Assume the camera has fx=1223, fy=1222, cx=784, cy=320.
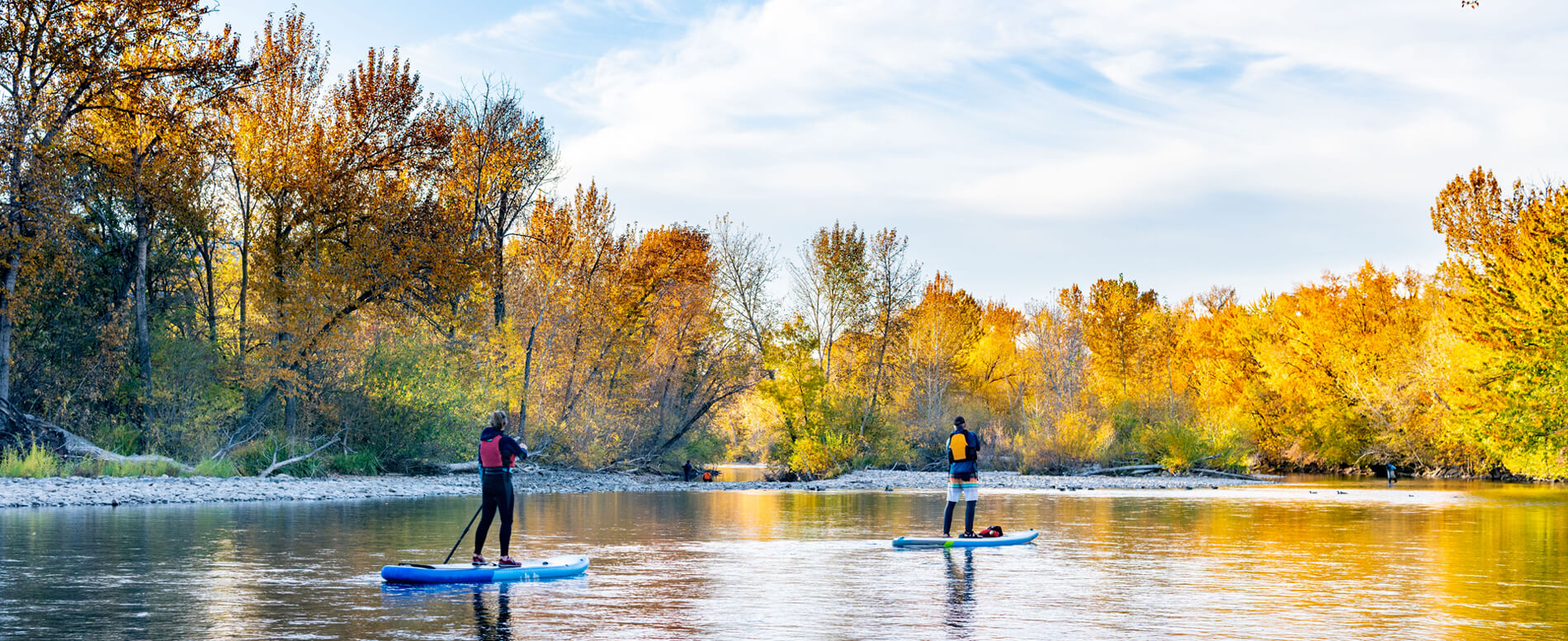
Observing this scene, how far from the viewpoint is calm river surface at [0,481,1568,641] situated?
413 inches

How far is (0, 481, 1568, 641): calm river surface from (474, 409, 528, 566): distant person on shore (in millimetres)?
1116

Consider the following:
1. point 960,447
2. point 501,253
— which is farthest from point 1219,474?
point 960,447

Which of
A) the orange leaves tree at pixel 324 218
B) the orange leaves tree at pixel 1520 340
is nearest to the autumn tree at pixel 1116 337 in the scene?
the orange leaves tree at pixel 1520 340

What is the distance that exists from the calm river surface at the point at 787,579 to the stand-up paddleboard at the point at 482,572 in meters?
0.29

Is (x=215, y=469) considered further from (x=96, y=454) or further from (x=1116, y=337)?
(x=1116, y=337)

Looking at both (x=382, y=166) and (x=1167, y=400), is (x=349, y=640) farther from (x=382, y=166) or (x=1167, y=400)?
(x=1167, y=400)

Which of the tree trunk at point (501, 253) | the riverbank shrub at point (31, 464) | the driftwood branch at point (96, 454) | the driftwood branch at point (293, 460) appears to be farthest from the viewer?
the tree trunk at point (501, 253)

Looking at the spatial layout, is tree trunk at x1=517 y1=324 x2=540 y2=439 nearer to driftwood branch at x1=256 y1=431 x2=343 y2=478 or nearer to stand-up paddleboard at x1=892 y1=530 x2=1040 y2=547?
driftwood branch at x1=256 y1=431 x2=343 y2=478

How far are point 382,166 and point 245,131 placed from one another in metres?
4.85

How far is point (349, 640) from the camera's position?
9594 mm

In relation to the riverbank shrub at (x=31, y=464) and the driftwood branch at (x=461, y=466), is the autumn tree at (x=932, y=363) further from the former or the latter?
the riverbank shrub at (x=31, y=464)

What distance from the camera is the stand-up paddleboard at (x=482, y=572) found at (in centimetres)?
1338

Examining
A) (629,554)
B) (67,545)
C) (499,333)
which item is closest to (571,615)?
(629,554)

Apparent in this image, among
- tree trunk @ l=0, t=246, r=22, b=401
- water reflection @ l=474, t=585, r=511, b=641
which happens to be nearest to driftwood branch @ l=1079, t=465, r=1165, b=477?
tree trunk @ l=0, t=246, r=22, b=401
